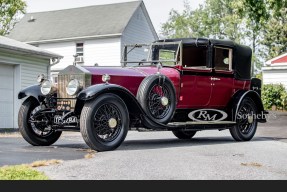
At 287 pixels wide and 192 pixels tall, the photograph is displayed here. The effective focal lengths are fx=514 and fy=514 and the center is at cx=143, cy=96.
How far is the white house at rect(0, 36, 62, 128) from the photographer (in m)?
18.5

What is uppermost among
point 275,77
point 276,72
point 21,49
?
point 21,49

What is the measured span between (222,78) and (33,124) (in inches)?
168

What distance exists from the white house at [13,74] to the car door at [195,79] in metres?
8.56

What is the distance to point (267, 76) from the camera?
3184 cm

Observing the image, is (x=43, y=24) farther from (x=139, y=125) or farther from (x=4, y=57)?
(x=139, y=125)

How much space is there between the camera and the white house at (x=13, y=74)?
18.5 m

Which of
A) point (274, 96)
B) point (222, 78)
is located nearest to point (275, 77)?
point (274, 96)

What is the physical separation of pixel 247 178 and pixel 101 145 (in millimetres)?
3292

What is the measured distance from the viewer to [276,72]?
3148cm

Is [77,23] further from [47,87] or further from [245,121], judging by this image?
[47,87]

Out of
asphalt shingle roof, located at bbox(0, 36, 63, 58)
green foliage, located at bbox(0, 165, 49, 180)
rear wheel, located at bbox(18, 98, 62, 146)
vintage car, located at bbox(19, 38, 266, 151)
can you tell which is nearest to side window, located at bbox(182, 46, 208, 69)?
vintage car, located at bbox(19, 38, 266, 151)

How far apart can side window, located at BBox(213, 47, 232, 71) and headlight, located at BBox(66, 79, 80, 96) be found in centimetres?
350

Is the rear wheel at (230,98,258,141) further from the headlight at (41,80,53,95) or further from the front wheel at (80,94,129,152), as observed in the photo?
the headlight at (41,80,53,95)

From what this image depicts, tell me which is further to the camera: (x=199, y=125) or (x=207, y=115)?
(x=207, y=115)
